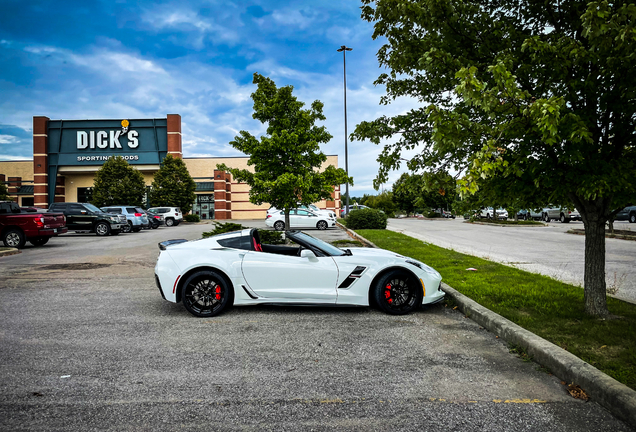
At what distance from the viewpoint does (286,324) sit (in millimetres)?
5211

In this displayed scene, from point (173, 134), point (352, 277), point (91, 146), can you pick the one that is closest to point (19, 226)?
point (352, 277)

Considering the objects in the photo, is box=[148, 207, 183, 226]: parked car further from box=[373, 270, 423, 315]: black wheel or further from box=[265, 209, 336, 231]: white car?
box=[373, 270, 423, 315]: black wheel

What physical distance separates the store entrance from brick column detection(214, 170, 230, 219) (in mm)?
888

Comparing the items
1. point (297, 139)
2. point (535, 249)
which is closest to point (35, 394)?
point (297, 139)

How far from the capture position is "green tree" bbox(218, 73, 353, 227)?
14.2 m

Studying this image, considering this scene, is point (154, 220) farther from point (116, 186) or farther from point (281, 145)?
point (281, 145)

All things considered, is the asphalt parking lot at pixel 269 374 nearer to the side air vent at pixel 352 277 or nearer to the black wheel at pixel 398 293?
the black wheel at pixel 398 293

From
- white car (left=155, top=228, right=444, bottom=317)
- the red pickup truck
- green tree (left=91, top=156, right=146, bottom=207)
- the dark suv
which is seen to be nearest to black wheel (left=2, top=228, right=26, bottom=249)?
the red pickup truck

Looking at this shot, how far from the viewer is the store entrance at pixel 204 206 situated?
49778 mm

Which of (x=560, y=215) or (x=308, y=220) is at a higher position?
(x=560, y=215)

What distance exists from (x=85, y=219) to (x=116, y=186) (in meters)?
17.2

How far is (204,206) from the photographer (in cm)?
5006

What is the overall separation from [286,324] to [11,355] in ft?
9.77

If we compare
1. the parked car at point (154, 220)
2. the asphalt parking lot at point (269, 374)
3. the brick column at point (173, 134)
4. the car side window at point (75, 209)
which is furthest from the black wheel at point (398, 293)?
the brick column at point (173, 134)
